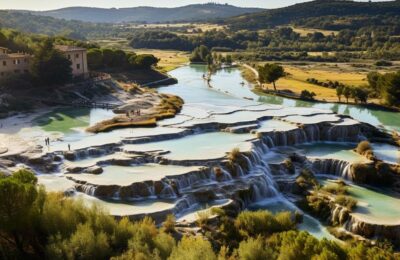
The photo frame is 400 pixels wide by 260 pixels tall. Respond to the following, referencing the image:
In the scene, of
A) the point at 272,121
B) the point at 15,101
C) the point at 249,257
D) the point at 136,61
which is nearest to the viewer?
the point at 249,257

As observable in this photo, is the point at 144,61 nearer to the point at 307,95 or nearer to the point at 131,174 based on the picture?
the point at 307,95

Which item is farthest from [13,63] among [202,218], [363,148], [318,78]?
[318,78]

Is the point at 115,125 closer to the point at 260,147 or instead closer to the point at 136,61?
the point at 260,147

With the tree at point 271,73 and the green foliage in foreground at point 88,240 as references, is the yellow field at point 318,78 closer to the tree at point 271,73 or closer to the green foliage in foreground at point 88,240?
the tree at point 271,73

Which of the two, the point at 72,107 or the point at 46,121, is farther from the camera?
the point at 72,107

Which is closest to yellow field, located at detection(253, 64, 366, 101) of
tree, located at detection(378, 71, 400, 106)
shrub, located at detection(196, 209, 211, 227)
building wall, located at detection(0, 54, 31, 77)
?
tree, located at detection(378, 71, 400, 106)

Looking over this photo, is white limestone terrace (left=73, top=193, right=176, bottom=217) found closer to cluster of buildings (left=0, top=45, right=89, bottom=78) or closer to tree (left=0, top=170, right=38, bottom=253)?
tree (left=0, top=170, right=38, bottom=253)

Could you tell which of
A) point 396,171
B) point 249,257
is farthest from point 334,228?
point 249,257

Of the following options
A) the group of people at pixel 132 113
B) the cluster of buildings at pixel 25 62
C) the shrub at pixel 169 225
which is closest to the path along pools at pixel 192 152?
the group of people at pixel 132 113
